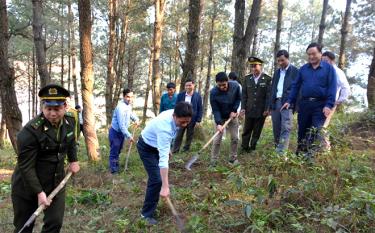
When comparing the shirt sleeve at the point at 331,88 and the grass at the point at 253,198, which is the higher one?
the shirt sleeve at the point at 331,88

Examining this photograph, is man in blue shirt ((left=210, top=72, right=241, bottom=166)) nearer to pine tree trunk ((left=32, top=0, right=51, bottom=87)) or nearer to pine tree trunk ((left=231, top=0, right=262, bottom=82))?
pine tree trunk ((left=231, top=0, right=262, bottom=82))

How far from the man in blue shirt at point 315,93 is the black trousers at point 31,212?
3.62 meters

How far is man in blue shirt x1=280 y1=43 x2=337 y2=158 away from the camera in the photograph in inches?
222

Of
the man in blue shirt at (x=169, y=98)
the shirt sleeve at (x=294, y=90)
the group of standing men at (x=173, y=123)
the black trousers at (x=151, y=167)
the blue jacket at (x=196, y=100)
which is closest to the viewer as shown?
the group of standing men at (x=173, y=123)

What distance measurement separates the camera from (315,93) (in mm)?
5777

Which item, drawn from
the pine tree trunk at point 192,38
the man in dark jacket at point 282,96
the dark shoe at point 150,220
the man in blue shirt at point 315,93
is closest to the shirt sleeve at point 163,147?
the dark shoe at point 150,220

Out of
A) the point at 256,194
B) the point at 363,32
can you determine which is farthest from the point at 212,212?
the point at 363,32

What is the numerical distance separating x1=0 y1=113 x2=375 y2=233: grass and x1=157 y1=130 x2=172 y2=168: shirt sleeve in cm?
82

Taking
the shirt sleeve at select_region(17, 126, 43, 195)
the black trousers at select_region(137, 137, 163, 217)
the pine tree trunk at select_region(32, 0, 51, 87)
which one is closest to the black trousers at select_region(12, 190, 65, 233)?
the shirt sleeve at select_region(17, 126, 43, 195)

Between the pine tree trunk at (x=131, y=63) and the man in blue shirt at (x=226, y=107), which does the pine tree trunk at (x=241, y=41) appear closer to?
the man in blue shirt at (x=226, y=107)

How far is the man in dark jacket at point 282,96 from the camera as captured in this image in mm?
6602

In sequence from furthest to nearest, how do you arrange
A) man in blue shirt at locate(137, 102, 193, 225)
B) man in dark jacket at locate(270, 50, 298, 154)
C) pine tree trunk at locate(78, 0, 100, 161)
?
pine tree trunk at locate(78, 0, 100, 161) → man in dark jacket at locate(270, 50, 298, 154) → man in blue shirt at locate(137, 102, 193, 225)

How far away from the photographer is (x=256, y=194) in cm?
461

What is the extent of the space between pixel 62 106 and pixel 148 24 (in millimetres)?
22912
